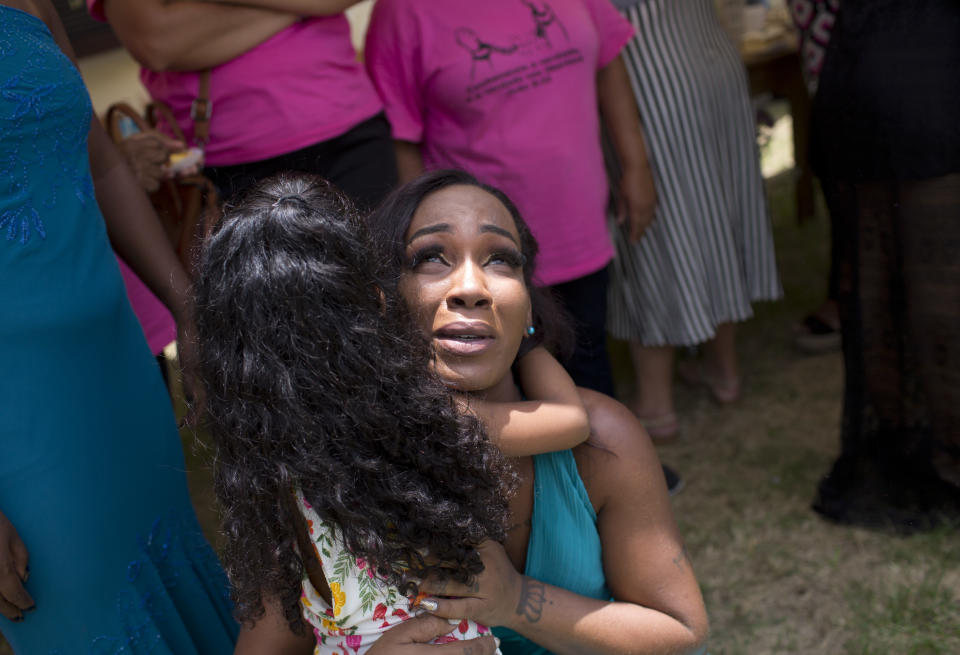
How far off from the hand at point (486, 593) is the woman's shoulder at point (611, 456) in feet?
0.64

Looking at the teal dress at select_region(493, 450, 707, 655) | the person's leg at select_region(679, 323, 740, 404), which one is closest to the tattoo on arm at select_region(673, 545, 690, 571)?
the teal dress at select_region(493, 450, 707, 655)

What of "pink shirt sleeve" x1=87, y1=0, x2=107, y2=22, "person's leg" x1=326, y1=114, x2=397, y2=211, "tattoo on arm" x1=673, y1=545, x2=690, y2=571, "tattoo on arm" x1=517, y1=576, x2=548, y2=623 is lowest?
"tattoo on arm" x1=673, y1=545, x2=690, y2=571

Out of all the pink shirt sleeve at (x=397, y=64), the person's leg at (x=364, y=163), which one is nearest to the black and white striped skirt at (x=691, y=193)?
the pink shirt sleeve at (x=397, y=64)

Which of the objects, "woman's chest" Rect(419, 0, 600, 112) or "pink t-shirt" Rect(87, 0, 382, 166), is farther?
"woman's chest" Rect(419, 0, 600, 112)

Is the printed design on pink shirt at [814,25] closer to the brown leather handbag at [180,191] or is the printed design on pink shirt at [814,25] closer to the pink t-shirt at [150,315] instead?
the brown leather handbag at [180,191]

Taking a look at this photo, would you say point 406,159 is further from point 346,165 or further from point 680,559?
point 680,559

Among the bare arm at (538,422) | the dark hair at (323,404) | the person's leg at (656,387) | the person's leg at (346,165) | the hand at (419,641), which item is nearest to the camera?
the dark hair at (323,404)

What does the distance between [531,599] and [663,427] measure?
7.14 feet

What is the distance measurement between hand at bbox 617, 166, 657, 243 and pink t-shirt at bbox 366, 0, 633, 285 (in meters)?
0.48

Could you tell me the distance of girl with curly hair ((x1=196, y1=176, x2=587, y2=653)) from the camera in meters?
0.99

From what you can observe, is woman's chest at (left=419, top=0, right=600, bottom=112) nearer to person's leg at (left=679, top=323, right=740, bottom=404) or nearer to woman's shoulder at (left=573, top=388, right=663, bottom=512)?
woman's shoulder at (left=573, top=388, right=663, bottom=512)

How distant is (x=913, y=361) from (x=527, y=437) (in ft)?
5.17

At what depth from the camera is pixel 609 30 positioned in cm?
258

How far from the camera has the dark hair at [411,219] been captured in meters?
1.34
